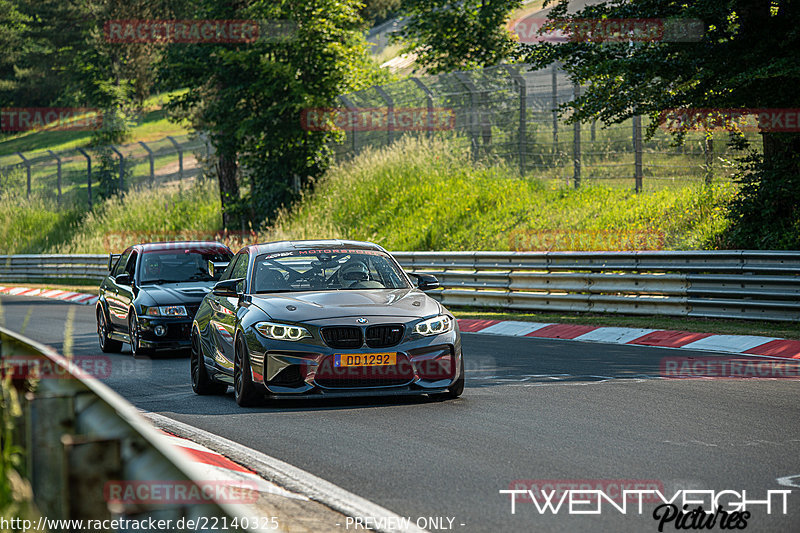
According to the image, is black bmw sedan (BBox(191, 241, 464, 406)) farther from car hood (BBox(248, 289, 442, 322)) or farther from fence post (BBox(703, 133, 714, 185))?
fence post (BBox(703, 133, 714, 185))

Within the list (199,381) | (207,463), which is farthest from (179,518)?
(199,381)

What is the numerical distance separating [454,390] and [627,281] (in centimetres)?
825

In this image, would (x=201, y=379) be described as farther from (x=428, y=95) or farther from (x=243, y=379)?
(x=428, y=95)

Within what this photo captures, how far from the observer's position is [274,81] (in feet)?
107

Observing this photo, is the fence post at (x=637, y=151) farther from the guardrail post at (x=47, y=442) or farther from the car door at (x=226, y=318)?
the guardrail post at (x=47, y=442)

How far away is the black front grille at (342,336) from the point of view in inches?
355

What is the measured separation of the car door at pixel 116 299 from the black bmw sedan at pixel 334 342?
18.4 ft

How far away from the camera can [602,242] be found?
76.0 ft

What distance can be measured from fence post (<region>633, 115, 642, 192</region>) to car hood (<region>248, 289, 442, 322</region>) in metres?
15.8

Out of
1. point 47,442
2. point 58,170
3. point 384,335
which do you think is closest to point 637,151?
point 384,335

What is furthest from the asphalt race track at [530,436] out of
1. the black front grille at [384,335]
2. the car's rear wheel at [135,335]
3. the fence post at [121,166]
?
the fence post at [121,166]

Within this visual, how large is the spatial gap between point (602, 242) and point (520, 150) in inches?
212

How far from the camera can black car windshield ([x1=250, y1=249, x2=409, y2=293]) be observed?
10266 millimetres

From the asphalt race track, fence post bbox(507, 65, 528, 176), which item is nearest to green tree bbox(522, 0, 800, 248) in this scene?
the asphalt race track
